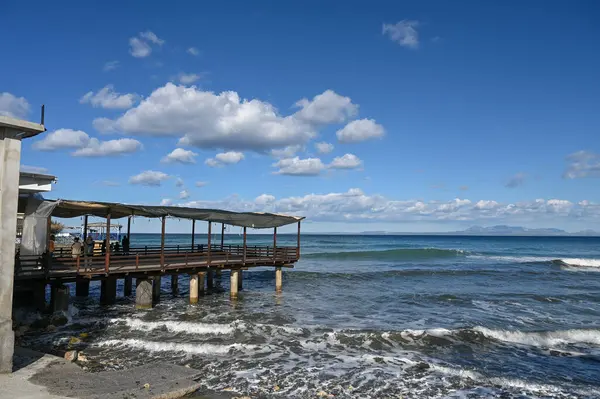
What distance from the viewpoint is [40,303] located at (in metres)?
18.2

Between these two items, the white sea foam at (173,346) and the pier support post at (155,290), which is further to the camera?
the pier support post at (155,290)

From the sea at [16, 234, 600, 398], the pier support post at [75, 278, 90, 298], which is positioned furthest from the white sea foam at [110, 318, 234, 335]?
the pier support post at [75, 278, 90, 298]

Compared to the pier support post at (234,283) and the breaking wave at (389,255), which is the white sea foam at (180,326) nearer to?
the pier support post at (234,283)

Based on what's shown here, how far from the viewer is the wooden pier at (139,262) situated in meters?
17.7

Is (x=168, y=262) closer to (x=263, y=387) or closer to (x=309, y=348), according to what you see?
(x=309, y=348)

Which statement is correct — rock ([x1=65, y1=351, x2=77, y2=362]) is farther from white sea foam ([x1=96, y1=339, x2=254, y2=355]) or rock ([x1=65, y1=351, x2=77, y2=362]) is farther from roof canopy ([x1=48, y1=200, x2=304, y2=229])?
roof canopy ([x1=48, y1=200, x2=304, y2=229])

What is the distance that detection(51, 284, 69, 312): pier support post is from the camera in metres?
18.1

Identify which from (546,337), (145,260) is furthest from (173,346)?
(546,337)

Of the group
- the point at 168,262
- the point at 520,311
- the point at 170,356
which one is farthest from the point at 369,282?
the point at 170,356

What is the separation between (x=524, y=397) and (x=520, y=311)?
13.8 metres

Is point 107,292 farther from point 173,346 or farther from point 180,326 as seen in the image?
point 173,346

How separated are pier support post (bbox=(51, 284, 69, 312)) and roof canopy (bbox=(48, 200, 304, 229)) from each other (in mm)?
3329

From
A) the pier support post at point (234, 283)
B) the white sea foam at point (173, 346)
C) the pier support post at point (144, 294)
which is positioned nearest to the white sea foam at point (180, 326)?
the white sea foam at point (173, 346)

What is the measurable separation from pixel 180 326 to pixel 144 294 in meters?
4.11
